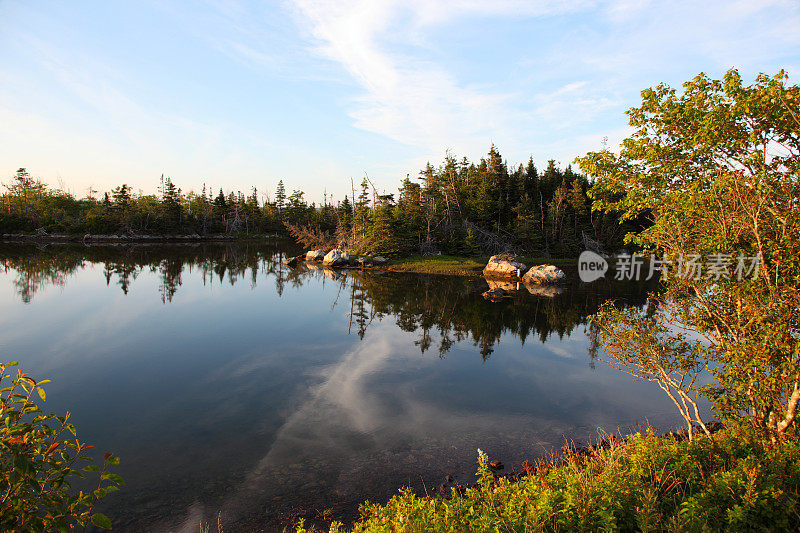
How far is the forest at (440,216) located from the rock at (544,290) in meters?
15.3

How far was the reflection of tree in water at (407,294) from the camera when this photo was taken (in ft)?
65.6

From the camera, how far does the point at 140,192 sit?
9581 centimetres

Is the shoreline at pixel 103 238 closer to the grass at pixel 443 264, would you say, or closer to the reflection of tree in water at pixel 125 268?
the reflection of tree in water at pixel 125 268

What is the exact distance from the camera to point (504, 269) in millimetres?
38656

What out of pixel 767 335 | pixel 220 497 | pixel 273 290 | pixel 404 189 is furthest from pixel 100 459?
pixel 404 189

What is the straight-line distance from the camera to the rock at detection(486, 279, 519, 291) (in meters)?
32.8

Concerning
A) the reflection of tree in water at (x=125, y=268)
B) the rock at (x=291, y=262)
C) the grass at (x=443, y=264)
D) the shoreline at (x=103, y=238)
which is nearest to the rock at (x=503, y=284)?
the grass at (x=443, y=264)

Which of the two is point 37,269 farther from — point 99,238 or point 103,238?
point 103,238

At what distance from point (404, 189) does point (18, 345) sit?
44646 mm

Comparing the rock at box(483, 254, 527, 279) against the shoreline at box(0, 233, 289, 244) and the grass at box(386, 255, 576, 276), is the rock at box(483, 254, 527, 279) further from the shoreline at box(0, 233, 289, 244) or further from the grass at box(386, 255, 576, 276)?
the shoreline at box(0, 233, 289, 244)

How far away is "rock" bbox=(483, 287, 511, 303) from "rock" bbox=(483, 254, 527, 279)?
23.2ft

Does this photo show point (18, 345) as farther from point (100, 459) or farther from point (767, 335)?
point (767, 335)

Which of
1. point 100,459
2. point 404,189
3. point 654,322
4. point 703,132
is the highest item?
point 404,189

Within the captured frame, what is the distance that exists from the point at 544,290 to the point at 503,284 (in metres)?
3.91
